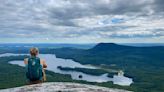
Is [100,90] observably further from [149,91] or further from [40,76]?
[149,91]

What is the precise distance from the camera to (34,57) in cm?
1108

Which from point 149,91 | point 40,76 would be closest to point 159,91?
point 149,91

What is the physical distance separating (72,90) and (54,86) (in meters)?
0.82

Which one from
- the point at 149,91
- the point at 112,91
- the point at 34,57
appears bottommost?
the point at 149,91

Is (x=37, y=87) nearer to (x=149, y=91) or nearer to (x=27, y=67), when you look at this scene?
(x=27, y=67)

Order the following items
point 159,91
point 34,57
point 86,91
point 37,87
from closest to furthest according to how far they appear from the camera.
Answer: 1. point 86,91
2. point 37,87
3. point 34,57
4. point 159,91

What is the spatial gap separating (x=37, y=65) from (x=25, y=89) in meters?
2.81

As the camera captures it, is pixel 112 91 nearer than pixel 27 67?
Yes

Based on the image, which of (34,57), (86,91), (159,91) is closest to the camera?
(86,91)

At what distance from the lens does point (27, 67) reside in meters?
11.3

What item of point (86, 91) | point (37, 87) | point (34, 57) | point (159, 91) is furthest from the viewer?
point (159, 91)

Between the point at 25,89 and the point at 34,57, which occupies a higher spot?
the point at 34,57

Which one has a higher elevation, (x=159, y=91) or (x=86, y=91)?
(x=86, y=91)

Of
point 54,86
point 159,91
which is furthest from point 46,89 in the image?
point 159,91
